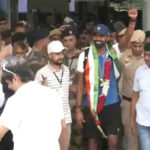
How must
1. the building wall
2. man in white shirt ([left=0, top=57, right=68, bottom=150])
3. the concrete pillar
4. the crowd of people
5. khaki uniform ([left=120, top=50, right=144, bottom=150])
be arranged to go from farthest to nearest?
the building wall → the concrete pillar → khaki uniform ([left=120, top=50, right=144, bottom=150]) → the crowd of people → man in white shirt ([left=0, top=57, right=68, bottom=150])

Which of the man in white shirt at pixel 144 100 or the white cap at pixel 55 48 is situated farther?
the white cap at pixel 55 48

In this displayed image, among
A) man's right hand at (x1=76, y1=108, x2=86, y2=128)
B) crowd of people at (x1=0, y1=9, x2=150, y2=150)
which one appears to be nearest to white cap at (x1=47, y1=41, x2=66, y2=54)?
crowd of people at (x1=0, y1=9, x2=150, y2=150)

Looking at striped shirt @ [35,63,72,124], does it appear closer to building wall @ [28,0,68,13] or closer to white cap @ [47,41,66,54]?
white cap @ [47,41,66,54]

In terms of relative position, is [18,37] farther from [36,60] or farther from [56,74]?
[56,74]

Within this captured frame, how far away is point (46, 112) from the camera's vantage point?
395 centimetres

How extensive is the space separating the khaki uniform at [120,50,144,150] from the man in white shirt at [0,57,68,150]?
2.36 m

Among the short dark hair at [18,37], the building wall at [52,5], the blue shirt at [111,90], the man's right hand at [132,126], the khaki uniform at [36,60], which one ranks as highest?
the building wall at [52,5]

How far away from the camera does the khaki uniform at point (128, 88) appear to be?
20.6 ft

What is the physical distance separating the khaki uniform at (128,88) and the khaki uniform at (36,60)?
0.98 meters

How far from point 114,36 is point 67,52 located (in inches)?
52.9

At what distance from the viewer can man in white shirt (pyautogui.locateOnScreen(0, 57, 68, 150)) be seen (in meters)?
3.85

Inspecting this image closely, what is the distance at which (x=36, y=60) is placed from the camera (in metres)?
6.28

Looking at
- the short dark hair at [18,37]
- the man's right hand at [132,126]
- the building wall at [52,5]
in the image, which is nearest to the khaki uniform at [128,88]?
the man's right hand at [132,126]

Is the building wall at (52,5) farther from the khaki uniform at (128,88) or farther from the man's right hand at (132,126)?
the man's right hand at (132,126)
